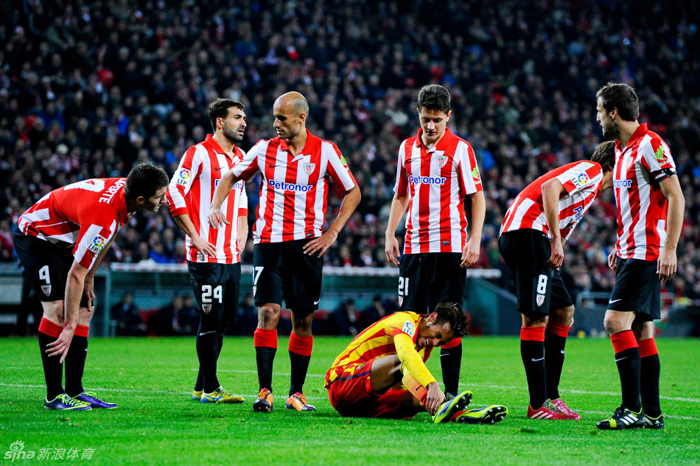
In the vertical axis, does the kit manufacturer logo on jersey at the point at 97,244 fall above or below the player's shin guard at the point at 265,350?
above

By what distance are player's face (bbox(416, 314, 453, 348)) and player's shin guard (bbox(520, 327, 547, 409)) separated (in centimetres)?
80

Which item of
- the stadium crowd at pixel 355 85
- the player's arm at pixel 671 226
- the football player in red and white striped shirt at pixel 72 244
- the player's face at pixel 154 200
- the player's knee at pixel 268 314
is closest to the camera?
the player's arm at pixel 671 226

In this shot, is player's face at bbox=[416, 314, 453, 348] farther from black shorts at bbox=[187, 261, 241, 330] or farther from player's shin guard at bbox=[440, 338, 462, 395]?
black shorts at bbox=[187, 261, 241, 330]

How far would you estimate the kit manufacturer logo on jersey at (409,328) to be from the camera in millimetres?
5473

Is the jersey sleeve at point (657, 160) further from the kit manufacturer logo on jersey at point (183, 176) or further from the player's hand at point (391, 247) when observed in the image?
the kit manufacturer logo on jersey at point (183, 176)

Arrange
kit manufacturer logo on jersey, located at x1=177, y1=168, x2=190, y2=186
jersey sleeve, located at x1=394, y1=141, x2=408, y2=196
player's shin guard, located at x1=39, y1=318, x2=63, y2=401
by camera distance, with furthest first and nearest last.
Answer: kit manufacturer logo on jersey, located at x1=177, y1=168, x2=190, y2=186, jersey sleeve, located at x1=394, y1=141, x2=408, y2=196, player's shin guard, located at x1=39, y1=318, x2=63, y2=401

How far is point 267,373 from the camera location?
6.14m

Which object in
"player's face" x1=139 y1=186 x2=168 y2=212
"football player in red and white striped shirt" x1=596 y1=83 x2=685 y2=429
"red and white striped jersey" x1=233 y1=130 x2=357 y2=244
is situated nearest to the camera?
"football player in red and white striped shirt" x1=596 y1=83 x2=685 y2=429

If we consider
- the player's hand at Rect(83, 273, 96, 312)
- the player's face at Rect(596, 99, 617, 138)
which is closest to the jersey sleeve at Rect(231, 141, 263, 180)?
the player's hand at Rect(83, 273, 96, 312)

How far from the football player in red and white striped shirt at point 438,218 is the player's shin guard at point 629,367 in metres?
1.38

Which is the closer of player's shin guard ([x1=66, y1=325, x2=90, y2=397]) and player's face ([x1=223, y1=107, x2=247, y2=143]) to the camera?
player's shin guard ([x1=66, y1=325, x2=90, y2=397])

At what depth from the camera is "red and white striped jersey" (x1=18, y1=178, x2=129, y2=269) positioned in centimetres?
557

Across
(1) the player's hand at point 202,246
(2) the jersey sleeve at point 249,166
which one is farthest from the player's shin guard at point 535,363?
(1) the player's hand at point 202,246

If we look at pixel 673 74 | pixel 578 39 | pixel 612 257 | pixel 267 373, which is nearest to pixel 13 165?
pixel 267 373
